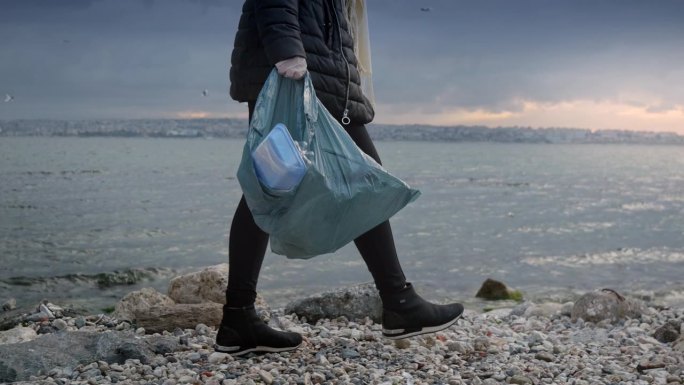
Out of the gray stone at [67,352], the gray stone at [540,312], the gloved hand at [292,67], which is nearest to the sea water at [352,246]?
the gray stone at [540,312]

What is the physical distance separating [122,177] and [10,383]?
3984 centimetres

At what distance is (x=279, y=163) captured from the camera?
332 centimetres

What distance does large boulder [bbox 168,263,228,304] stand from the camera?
21.0 feet

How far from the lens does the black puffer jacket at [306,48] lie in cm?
351

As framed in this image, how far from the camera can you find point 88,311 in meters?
9.25

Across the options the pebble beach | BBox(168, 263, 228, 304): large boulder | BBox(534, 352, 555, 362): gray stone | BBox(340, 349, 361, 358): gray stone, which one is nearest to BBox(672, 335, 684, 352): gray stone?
the pebble beach

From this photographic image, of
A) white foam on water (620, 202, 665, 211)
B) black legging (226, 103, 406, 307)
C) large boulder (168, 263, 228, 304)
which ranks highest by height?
black legging (226, 103, 406, 307)

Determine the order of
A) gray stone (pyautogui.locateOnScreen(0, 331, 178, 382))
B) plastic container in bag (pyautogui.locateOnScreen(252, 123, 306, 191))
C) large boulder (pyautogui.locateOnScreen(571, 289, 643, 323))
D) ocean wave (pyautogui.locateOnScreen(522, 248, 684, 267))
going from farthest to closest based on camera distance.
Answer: ocean wave (pyautogui.locateOnScreen(522, 248, 684, 267)) → large boulder (pyautogui.locateOnScreen(571, 289, 643, 323)) → gray stone (pyautogui.locateOnScreen(0, 331, 178, 382)) → plastic container in bag (pyautogui.locateOnScreen(252, 123, 306, 191))

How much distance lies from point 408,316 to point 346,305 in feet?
5.37

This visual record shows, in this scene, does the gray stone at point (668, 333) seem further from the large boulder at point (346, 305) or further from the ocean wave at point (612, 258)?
the ocean wave at point (612, 258)

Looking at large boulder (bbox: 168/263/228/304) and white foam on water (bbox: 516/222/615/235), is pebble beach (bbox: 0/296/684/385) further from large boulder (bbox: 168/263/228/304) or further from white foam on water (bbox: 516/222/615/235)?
white foam on water (bbox: 516/222/615/235)

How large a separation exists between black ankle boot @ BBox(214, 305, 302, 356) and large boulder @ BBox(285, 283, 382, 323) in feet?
5.35

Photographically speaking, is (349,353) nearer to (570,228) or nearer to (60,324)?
(60,324)

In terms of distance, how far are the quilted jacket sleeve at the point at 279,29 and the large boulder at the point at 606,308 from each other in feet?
14.5
